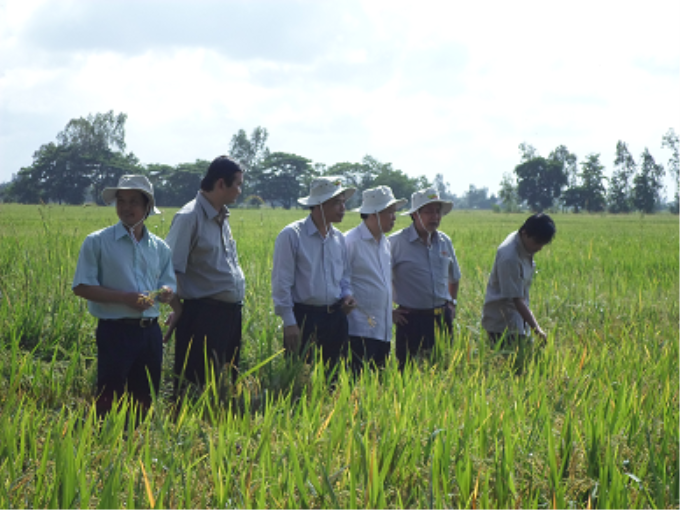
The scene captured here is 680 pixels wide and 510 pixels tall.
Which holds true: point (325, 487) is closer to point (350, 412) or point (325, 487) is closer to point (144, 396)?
point (350, 412)

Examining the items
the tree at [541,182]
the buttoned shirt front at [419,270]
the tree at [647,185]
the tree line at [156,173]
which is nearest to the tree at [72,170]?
the tree line at [156,173]

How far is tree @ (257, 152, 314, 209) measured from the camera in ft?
96.0

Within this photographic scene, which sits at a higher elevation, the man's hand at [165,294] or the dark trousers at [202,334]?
the man's hand at [165,294]

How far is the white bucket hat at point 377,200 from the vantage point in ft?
13.8

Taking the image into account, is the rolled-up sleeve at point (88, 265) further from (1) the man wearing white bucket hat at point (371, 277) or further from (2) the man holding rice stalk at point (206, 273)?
(1) the man wearing white bucket hat at point (371, 277)

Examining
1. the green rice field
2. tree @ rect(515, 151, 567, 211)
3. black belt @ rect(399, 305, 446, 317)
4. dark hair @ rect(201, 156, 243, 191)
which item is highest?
tree @ rect(515, 151, 567, 211)

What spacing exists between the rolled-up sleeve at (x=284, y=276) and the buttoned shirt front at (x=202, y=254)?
0.80 feet

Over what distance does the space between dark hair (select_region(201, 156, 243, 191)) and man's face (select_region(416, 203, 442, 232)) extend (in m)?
1.48

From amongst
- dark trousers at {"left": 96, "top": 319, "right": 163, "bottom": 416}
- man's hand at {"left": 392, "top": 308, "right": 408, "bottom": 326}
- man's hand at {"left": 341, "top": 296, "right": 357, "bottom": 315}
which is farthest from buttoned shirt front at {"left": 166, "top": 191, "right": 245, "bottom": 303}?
man's hand at {"left": 392, "top": 308, "right": 408, "bottom": 326}

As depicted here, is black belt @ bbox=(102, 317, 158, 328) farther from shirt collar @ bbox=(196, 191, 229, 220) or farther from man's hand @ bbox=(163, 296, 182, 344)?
shirt collar @ bbox=(196, 191, 229, 220)

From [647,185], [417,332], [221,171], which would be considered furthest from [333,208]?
[647,185]

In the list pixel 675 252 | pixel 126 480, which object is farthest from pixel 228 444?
pixel 675 252

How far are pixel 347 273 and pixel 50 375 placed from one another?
6.28 ft

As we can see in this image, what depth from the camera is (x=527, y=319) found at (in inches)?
168
